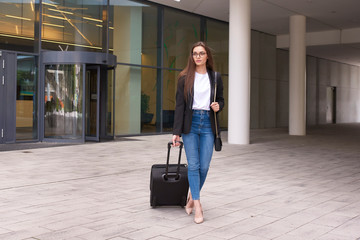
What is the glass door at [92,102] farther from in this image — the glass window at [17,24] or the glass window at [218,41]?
the glass window at [218,41]

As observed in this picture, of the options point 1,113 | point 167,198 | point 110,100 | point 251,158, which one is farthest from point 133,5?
point 167,198

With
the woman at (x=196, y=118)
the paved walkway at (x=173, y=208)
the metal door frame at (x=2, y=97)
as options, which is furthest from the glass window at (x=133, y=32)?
the woman at (x=196, y=118)

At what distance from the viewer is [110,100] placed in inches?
575

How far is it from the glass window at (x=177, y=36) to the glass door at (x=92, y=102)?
4123 millimetres

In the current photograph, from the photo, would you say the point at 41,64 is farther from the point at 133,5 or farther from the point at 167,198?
the point at 167,198

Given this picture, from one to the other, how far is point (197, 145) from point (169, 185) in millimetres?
602

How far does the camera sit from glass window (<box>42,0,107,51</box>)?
13227mm

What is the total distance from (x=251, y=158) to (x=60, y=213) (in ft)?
19.4

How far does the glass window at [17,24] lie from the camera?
12164 mm

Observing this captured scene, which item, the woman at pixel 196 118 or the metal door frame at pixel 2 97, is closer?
the woman at pixel 196 118

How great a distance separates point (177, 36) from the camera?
1773cm

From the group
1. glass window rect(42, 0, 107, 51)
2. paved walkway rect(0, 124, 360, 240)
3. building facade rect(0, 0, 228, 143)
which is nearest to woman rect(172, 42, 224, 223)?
paved walkway rect(0, 124, 360, 240)

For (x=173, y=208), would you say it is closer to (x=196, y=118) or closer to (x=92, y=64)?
(x=196, y=118)

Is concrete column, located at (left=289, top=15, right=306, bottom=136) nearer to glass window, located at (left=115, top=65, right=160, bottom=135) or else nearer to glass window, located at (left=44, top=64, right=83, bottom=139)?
glass window, located at (left=115, top=65, right=160, bottom=135)
